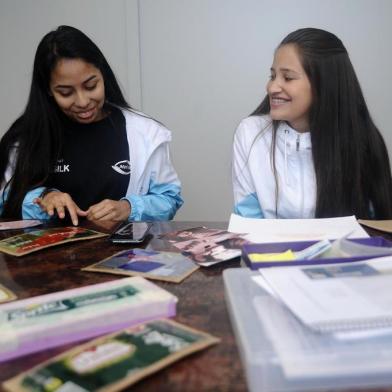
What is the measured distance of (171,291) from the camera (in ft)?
1.91

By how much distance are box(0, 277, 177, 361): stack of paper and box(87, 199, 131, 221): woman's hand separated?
56 cm

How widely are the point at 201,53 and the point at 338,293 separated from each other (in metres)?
1.99

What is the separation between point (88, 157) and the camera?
1440 millimetres

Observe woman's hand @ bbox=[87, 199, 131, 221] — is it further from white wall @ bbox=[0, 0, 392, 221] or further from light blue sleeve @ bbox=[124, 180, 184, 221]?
white wall @ bbox=[0, 0, 392, 221]

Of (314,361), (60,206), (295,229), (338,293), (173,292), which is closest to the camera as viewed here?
(314,361)

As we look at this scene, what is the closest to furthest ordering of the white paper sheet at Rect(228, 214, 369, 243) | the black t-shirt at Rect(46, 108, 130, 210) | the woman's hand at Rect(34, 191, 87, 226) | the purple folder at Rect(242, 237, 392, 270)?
the purple folder at Rect(242, 237, 392, 270), the white paper sheet at Rect(228, 214, 369, 243), the woman's hand at Rect(34, 191, 87, 226), the black t-shirt at Rect(46, 108, 130, 210)

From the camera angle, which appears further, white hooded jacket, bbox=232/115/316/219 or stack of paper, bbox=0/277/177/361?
white hooded jacket, bbox=232/115/316/219

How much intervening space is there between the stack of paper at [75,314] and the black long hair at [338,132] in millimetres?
775

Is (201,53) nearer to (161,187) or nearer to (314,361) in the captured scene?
(161,187)

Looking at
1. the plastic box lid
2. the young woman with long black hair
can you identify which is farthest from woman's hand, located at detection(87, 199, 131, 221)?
the plastic box lid

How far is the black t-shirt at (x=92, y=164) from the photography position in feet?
4.64

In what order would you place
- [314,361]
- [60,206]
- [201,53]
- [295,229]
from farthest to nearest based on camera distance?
[201,53], [60,206], [295,229], [314,361]

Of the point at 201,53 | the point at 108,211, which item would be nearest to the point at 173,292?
the point at 108,211

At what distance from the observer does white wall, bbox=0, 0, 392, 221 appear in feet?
7.14
